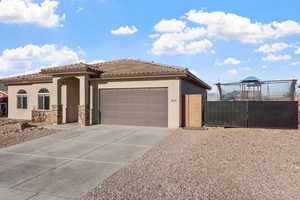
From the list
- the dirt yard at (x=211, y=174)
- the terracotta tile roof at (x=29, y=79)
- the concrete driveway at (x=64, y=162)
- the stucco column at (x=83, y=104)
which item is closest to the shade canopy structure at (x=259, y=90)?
the dirt yard at (x=211, y=174)

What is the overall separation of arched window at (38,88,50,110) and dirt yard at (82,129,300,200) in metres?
12.8

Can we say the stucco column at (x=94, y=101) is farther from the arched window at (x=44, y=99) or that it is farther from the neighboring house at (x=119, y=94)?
the arched window at (x=44, y=99)

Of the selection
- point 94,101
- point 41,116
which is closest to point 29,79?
point 41,116

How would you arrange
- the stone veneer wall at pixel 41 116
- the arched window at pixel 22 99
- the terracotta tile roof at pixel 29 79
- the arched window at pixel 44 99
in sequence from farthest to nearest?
the arched window at pixel 22 99 → the arched window at pixel 44 99 → the terracotta tile roof at pixel 29 79 → the stone veneer wall at pixel 41 116

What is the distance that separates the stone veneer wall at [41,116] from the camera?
15602 mm

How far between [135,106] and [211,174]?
8.74m

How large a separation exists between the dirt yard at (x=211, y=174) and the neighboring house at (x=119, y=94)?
4788mm

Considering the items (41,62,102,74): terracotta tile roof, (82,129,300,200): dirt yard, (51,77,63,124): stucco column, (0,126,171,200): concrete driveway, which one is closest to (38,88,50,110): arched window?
(51,77,63,124): stucco column

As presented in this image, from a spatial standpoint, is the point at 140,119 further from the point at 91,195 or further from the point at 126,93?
the point at 91,195

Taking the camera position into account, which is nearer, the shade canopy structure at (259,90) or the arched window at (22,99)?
the shade canopy structure at (259,90)

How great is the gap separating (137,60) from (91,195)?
1385cm

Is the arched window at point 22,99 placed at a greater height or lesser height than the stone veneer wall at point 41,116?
greater

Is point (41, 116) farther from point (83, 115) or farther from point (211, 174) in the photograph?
point (211, 174)

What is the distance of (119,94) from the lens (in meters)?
13.4
